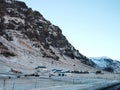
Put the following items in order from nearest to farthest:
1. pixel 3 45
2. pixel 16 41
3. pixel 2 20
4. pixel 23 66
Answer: pixel 23 66 → pixel 3 45 → pixel 16 41 → pixel 2 20

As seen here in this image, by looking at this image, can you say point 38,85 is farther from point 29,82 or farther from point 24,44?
point 24,44

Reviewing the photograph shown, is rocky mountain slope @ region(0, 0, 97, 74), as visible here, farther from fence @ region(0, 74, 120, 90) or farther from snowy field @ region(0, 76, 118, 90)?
snowy field @ region(0, 76, 118, 90)

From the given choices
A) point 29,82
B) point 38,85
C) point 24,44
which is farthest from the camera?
point 24,44

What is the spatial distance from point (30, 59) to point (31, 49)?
52.5ft

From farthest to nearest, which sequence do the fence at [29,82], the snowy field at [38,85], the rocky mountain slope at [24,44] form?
the rocky mountain slope at [24,44] < the snowy field at [38,85] < the fence at [29,82]

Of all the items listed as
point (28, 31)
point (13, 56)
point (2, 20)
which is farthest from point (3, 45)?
point (28, 31)

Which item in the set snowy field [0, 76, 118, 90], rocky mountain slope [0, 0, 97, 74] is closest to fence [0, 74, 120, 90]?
snowy field [0, 76, 118, 90]

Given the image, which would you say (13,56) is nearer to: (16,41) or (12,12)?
(16,41)

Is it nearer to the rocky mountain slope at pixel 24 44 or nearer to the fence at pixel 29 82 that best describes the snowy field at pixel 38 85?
the fence at pixel 29 82

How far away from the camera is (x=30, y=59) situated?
144 metres

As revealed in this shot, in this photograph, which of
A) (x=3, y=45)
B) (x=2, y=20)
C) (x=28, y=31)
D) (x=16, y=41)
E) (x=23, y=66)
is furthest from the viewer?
(x=28, y=31)

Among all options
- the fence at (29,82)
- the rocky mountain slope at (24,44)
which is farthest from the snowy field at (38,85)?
the rocky mountain slope at (24,44)

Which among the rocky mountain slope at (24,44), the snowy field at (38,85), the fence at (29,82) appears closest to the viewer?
the fence at (29,82)

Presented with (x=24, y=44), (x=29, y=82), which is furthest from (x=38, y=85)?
(x=24, y=44)
